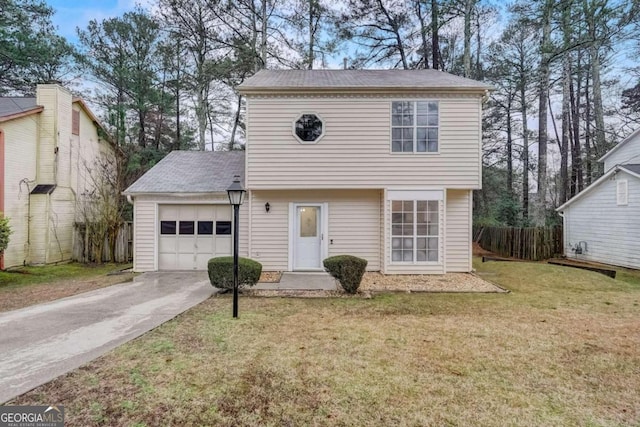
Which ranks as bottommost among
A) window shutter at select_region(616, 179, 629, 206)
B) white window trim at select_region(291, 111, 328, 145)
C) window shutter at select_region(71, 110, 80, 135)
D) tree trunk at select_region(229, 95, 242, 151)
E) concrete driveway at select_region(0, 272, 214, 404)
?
concrete driveway at select_region(0, 272, 214, 404)

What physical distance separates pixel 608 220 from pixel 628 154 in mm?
5732

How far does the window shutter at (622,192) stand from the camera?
10805 mm

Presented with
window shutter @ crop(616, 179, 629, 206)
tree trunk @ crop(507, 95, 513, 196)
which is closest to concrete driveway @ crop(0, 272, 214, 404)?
window shutter @ crop(616, 179, 629, 206)

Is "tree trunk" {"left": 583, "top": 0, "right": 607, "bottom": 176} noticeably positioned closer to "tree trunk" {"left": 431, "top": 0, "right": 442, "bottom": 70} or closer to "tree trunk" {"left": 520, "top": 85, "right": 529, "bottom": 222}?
"tree trunk" {"left": 520, "top": 85, "right": 529, "bottom": 222}

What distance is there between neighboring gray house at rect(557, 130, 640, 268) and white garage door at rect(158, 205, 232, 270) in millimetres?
13186

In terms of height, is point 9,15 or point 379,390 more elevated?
point 9,15

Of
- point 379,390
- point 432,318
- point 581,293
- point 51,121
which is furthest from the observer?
point 51,121

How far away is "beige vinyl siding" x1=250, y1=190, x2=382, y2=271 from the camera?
973cm

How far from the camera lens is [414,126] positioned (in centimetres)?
929

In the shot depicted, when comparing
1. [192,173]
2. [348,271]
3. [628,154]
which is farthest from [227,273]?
[628,154]

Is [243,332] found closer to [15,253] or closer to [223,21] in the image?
[15,253]

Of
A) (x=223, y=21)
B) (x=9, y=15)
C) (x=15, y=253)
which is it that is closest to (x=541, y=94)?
(x=223, y=21)

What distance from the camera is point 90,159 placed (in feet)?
46.7

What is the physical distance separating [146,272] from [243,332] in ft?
20.9
